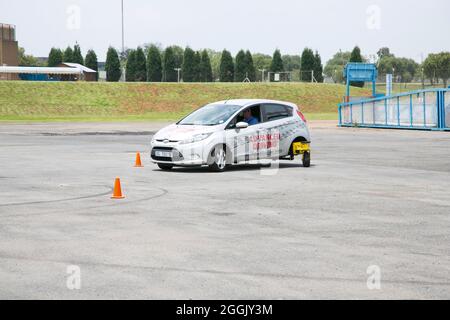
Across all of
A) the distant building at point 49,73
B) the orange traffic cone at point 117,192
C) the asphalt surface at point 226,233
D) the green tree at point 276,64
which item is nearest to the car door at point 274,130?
the asphalt surface at point 226,233

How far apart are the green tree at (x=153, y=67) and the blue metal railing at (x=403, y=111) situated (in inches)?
2439

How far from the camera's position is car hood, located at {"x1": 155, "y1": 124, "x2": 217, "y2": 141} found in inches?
786

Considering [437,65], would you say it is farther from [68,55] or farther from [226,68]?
[68,55]

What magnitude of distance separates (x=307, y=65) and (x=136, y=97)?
31093 mm

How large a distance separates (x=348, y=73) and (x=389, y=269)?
56371 mm

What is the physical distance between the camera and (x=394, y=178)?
18938 millimetres

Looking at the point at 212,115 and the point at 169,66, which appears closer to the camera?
the point at 212,115

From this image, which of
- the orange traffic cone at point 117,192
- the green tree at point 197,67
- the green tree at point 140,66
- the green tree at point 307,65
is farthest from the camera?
the green tree at point 197,67

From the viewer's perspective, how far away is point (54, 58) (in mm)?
129000

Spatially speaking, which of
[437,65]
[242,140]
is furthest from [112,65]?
[242,140]

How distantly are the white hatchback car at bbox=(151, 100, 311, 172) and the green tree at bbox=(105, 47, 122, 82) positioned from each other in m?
97.0

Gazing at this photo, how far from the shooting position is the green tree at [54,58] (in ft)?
422

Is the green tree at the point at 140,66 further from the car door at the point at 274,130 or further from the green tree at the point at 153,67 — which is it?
the car door at the point at 274,130

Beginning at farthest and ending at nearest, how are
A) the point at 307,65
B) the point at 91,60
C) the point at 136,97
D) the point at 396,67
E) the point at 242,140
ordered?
the point at 396,67 → the point at 91,60 → the point at 307,65 → the point at 136,97 → the point at 242,140
